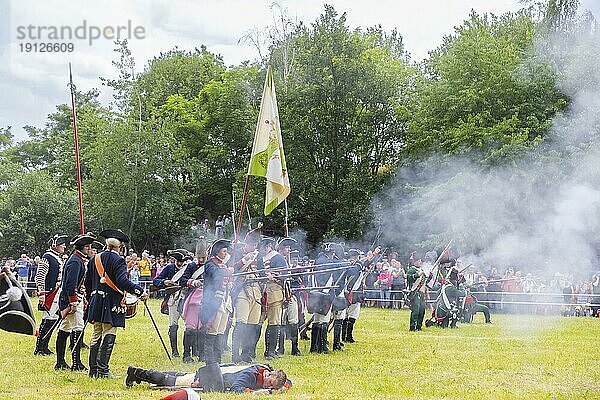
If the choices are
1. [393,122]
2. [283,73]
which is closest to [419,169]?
[393,122]

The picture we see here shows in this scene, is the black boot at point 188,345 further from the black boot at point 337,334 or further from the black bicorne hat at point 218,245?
the black boot at point 337,334

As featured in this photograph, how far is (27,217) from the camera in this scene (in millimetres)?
39188

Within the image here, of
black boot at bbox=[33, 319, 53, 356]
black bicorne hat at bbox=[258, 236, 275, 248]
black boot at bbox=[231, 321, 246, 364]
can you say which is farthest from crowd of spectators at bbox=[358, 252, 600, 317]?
black boot at bbox=[33, 319, 53, 356]

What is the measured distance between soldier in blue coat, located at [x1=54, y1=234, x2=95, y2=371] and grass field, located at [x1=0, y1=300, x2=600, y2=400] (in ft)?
1.12

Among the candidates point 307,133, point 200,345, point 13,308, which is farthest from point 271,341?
point 307,133

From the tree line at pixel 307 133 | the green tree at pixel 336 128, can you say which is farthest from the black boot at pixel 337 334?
the green tree at pixel 336 128

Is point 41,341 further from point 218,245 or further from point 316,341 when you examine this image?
point 218,245

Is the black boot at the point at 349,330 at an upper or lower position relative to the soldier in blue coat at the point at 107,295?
lower

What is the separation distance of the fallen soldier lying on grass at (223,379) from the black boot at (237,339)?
8.60ft

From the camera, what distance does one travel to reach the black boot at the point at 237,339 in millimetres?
12344

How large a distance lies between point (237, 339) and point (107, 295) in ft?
9.45

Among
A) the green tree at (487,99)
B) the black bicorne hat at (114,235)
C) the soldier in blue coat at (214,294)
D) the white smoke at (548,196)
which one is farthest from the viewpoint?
the green tree at (487,99)

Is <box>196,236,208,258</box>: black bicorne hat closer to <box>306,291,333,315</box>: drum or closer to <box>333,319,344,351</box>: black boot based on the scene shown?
<box>306,291,333,315</box>: drum

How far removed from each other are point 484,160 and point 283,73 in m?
15.1
